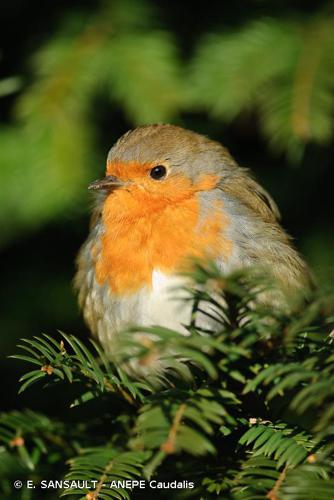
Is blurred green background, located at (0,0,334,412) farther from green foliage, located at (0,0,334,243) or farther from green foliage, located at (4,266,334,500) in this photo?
green foliage, located at (4,266,334,500)

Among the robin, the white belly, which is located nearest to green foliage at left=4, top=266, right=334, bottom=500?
the white belly

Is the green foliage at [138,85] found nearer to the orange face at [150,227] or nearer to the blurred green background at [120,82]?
the blurred green background at [120,82]

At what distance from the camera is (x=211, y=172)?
299 centimetres

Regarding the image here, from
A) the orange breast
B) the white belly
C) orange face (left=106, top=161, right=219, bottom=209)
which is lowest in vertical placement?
the white belly

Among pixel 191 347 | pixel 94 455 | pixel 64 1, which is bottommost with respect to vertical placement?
pixel 94 455

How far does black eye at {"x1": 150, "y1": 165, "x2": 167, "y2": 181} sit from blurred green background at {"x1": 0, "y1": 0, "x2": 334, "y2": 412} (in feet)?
0.77

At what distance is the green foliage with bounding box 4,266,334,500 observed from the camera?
1348mm

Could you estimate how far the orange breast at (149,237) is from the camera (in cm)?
251

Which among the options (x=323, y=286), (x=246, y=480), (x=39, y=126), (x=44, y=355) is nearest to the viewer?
(x=323, y=286)

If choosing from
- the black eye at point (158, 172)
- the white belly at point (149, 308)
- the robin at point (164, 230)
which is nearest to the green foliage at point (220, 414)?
the white belly at point (149, 308)

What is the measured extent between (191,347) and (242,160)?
281cm

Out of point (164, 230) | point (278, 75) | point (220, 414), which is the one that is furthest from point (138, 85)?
point (220, 414)

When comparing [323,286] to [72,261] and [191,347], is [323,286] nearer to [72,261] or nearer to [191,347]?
[191,347]

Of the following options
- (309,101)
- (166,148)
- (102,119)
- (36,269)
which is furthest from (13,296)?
(309,101)
